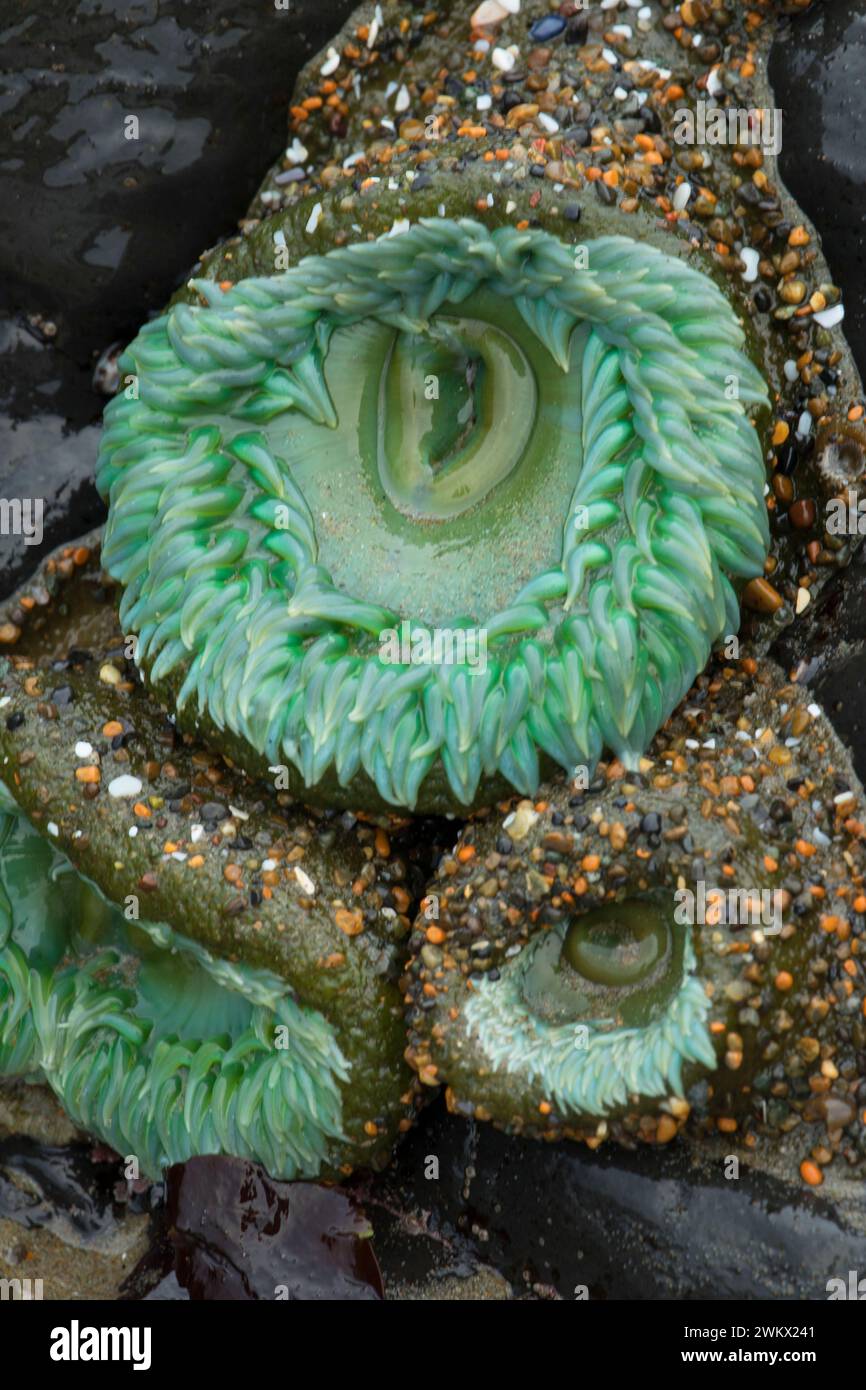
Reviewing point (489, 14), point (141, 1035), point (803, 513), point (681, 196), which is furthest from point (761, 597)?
point (141, 1035)

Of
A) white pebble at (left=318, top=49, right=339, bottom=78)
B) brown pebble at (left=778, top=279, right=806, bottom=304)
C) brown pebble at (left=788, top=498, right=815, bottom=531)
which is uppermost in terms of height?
white pebble at (left=318, top=49, right=339, bottom=78)

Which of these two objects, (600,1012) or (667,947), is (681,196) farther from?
(600,1012)

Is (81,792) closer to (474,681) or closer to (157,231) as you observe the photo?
(474,681)

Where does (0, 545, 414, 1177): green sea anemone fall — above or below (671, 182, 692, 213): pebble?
below

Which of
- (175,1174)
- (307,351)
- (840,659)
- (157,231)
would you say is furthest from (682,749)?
(157,231)

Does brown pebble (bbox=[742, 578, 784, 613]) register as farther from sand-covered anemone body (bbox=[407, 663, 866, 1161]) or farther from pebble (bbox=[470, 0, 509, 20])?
pebble (bbox=[470, 0, 509, 20])

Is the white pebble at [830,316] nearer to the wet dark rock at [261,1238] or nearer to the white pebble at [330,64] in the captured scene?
the white pebble at [330,64]

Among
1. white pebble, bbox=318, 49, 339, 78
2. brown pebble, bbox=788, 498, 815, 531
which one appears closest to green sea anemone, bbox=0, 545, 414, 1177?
brown pebble, bbox=788, 498, 815, 531

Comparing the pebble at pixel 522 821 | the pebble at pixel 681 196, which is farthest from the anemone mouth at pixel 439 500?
the pebble at pixel 681 196
